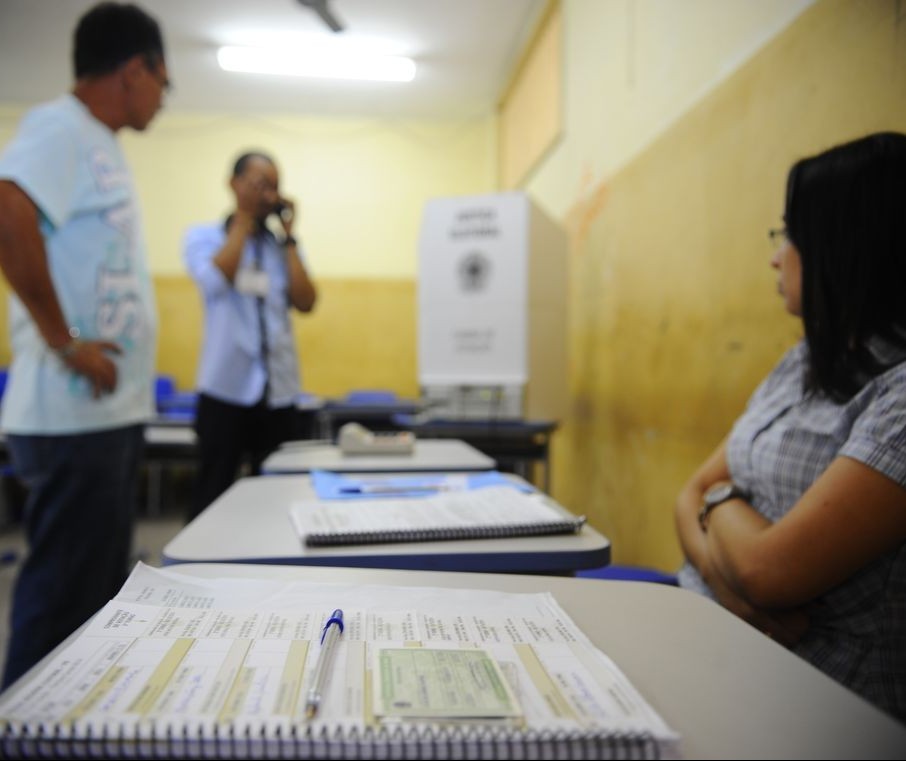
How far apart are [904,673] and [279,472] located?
1.19m

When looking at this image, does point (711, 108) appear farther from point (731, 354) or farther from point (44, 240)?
point (44, 240)

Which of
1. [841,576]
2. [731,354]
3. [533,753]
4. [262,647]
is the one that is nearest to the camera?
[533,753]

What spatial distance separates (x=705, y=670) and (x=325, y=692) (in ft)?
0.98

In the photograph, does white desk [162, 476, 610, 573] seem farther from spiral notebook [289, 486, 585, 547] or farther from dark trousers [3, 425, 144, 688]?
dark trousers [3, 425, 144, 688]

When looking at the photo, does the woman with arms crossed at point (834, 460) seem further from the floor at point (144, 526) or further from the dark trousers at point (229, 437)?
the floor at point (144, 526)

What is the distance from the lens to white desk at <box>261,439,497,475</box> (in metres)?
1.54

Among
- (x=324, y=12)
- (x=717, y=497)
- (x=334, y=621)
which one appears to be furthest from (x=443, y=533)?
(x=324, y=12)

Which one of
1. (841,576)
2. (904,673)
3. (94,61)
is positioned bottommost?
(904,673)

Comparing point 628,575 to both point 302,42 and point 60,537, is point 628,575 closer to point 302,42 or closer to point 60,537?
point 60,537

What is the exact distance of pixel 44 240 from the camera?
140 centimetres

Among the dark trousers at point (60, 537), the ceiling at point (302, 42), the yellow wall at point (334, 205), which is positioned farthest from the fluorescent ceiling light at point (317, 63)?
the dark trousers at point (60, 537)

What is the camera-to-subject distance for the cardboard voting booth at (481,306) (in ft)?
8.41

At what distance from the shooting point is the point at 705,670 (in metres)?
0.53

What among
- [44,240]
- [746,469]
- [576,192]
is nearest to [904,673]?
[746,469]
